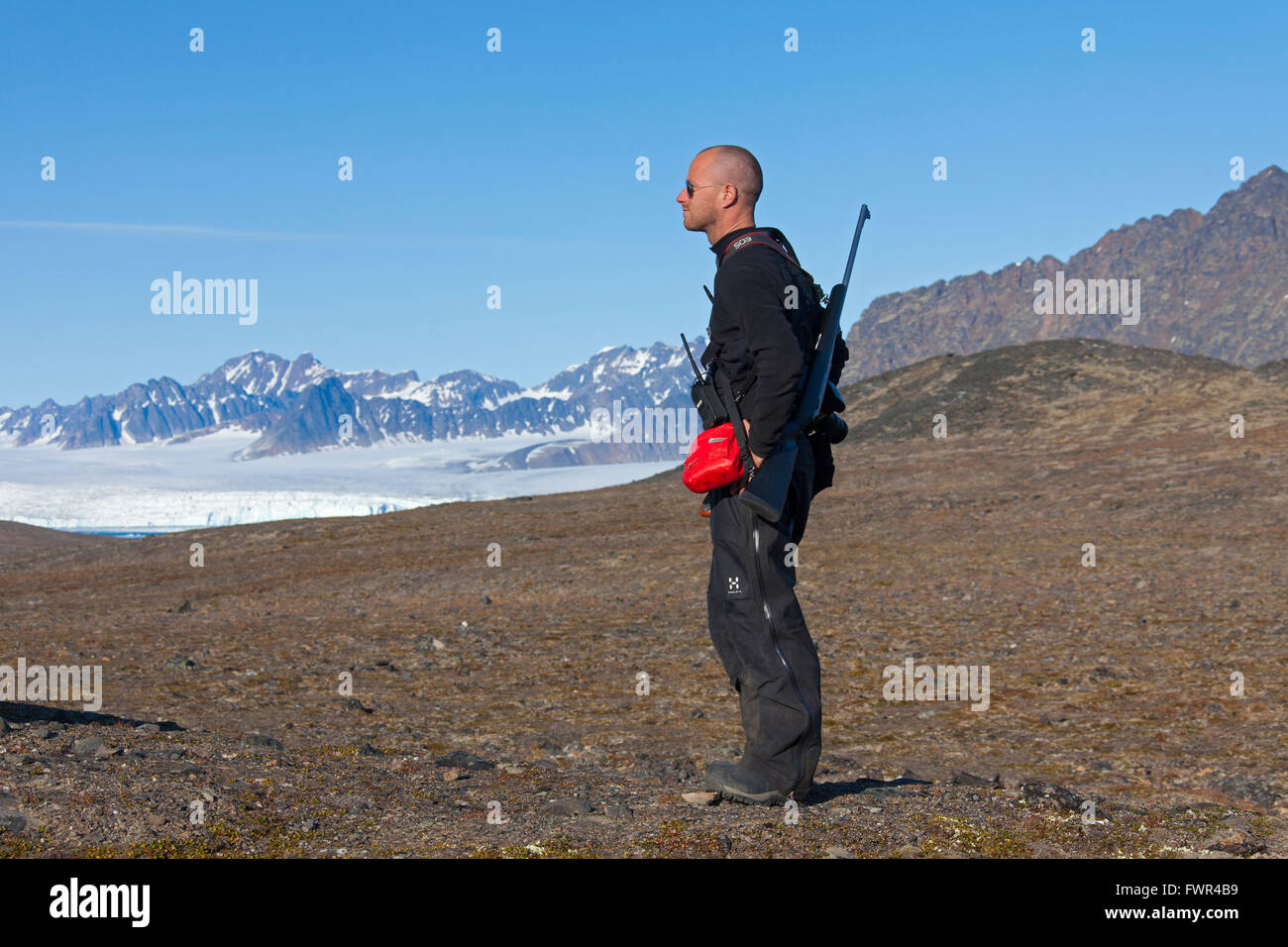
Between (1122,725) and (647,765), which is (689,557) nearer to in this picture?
(1122,725)

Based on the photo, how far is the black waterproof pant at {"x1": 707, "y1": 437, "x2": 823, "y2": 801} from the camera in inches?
229

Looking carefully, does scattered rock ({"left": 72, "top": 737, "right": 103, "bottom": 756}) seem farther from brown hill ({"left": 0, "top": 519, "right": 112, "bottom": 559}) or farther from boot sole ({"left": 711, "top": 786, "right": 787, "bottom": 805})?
brown hill ({"left": 0, "top": 519, "right": 112, "bottom": 559})

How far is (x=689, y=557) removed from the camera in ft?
74.3

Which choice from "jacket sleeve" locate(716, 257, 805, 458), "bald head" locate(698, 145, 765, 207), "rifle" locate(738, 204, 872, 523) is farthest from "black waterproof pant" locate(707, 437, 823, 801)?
"bald head" locate(698, 145, 765, 207)

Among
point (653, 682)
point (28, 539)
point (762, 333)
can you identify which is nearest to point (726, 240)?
point (762, 333)

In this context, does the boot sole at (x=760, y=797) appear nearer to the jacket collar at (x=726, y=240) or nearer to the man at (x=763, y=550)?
the man at (x=763, y=550)

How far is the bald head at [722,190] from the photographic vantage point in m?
6.22

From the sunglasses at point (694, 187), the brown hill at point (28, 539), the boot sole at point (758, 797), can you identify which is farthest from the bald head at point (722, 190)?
the brown hill at point (28, 539)

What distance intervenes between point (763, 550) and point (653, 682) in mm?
6801

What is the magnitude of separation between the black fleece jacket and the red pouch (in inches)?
4.4

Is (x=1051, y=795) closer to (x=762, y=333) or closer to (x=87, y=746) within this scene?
(x=762, y=333)

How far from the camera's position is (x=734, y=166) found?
621 cm

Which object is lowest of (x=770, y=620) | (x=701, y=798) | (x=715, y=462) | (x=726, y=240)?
(x=701, y=798)
